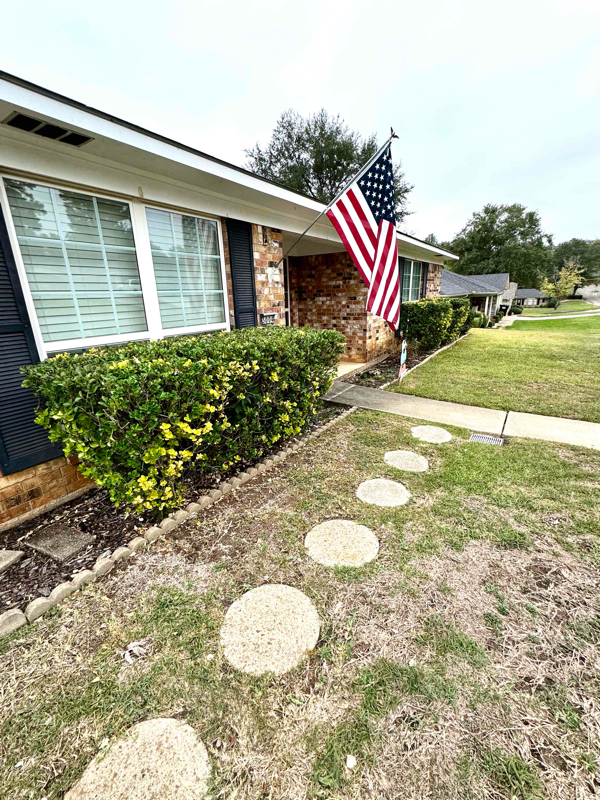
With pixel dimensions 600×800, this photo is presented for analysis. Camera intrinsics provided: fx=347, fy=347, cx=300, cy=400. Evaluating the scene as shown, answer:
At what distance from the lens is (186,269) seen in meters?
4.00

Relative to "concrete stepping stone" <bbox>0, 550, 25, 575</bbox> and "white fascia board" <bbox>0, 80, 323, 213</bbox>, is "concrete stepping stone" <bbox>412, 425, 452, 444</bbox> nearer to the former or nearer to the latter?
"white fascia board" <bbox>0, 80, 323, 213</bbox>

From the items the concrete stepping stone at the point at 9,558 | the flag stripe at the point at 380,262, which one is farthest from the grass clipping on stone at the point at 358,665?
the flag stripe at the point at 380,262

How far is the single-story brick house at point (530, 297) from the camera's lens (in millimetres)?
57156

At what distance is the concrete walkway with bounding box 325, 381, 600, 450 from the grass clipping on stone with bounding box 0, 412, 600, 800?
61.3 inches

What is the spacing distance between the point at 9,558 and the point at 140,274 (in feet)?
8.69

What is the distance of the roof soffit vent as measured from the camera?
93.7 inches

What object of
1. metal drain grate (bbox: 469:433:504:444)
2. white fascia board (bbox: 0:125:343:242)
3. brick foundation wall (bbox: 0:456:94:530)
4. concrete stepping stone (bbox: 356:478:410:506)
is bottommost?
metal drain grate (bbox: 469:433:504:444)

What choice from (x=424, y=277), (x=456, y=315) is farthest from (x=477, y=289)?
(x=456, y=315)

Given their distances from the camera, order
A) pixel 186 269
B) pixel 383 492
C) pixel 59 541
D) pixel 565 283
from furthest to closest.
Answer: pixel 565 283 < pixel 186 269 < pixel 383 492 < pixel 59 541

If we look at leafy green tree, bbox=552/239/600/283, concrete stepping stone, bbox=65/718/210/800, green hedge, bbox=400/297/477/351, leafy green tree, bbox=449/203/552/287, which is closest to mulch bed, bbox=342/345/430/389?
green hedge, bbox=400/297/477/351

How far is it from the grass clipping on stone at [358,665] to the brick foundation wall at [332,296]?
5.75m

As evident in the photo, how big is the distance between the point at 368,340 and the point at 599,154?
41806 millimetres

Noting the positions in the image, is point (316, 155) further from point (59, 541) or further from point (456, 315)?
point (59, 541)

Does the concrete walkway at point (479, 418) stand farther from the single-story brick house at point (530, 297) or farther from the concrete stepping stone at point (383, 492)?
the single-story brick house at point (530, 297)
